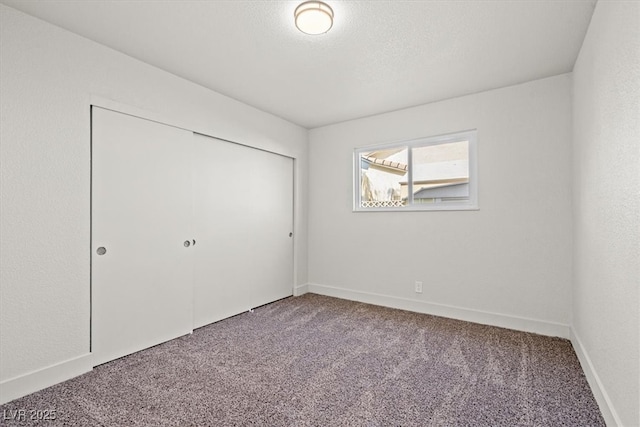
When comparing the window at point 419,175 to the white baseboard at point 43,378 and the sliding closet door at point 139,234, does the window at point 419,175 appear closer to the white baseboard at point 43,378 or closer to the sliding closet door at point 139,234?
the sliding closet door at point 139,234

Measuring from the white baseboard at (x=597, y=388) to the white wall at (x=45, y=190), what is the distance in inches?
128

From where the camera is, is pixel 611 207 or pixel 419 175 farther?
pixel 419 175

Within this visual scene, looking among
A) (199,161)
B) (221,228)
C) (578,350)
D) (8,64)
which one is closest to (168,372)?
(221,228)

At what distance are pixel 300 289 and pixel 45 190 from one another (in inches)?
121

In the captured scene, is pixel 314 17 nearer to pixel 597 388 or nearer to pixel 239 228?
pixel 239 228

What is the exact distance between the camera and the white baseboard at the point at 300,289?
4289mm

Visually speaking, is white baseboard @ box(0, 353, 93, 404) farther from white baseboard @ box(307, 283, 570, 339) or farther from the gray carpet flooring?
white baseboard @ box(307, 283, 570, 339)

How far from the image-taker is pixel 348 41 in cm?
226

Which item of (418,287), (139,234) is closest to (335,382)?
(418,287)

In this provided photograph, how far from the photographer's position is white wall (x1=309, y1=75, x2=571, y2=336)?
111 inches

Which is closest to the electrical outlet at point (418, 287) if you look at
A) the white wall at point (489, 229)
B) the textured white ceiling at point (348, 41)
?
the white wall at point (489, 229)

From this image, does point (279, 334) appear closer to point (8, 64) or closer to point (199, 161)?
point (199, 161)

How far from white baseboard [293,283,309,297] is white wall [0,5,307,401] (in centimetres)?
247

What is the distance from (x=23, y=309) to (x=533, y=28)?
12.7 ft
